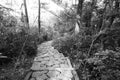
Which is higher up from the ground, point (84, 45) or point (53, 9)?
point (53, 9)

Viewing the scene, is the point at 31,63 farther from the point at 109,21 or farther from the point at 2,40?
the point at 109,21

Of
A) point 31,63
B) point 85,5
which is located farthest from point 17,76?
point 85,5

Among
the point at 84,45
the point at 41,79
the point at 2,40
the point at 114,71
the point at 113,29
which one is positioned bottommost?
the point at 41,79

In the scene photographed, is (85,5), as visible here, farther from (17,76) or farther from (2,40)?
(17,76)

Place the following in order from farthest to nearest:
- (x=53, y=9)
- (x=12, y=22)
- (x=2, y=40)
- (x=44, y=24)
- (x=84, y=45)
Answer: (x=53, y=9)
(x=44, y=24)
(x=84, y=45)
(x=12, y=22)
(x=2, y=40)

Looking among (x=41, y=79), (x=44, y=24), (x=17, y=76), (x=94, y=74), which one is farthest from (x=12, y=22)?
(x=44, y=24)

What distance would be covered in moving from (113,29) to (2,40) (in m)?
4.48

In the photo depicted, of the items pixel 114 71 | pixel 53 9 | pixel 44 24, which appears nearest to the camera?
pixel 114 71

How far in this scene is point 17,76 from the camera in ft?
9.67

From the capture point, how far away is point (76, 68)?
144 inches

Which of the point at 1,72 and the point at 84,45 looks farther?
the point at 84,45

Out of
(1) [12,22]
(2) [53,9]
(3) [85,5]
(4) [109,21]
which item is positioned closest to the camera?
(4) [109,21]

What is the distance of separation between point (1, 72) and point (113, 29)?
4.52m

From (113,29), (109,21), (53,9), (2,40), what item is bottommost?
(2,40)
